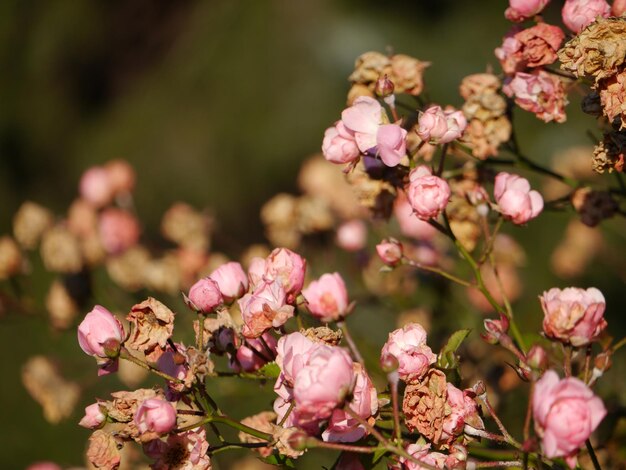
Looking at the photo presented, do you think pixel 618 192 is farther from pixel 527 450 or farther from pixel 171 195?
pixel 171 195

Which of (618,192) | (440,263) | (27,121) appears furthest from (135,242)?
(27,121)

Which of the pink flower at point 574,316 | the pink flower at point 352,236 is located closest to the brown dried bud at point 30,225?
the pink flower at point 352,236

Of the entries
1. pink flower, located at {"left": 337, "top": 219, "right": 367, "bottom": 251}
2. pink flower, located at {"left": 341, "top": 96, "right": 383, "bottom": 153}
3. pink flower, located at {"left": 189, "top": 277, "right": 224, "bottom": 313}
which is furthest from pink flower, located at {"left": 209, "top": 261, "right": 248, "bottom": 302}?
pink flower, located at {"left": 337, "top": 219, "right": 367, "bottom": 251}

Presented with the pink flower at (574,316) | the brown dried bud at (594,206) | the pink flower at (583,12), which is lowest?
the pink flower at (574,316)

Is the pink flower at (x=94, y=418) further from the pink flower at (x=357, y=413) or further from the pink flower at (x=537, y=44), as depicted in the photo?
the pink flower at (x=537, y=44)

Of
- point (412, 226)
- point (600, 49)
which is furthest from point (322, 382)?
point (412, 226)

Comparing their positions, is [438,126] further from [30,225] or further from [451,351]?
[30,225]
